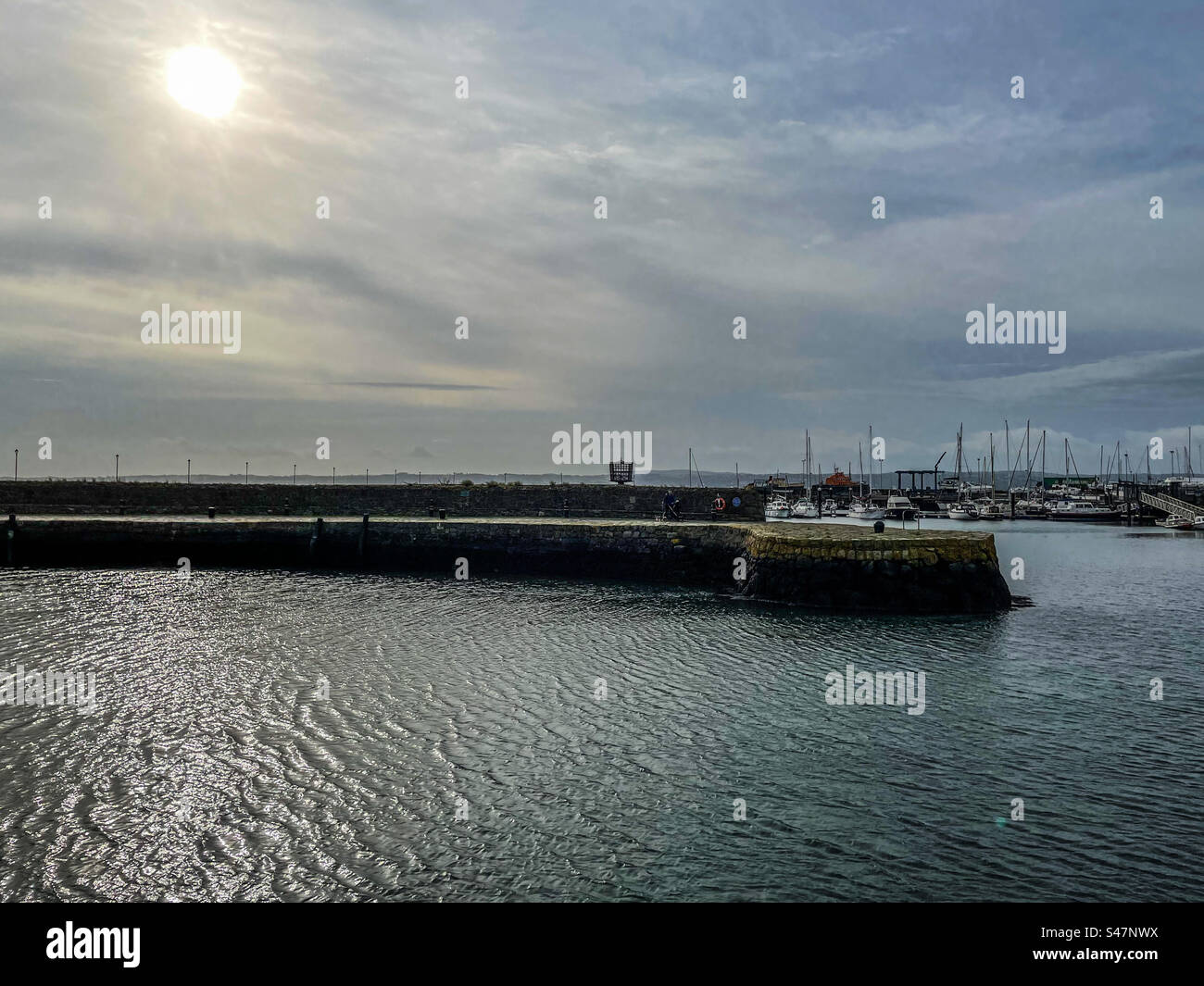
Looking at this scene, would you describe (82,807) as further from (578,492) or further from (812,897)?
(578,492)

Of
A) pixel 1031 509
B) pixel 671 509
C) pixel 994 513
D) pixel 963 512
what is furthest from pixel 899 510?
pixel 671 509

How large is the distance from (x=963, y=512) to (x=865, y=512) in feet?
66.2

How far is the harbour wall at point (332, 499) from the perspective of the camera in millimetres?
56812

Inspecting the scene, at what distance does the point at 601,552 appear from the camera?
41812 millimetres

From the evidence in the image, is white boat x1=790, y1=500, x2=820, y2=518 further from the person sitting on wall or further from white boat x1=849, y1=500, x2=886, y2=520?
the person sitting on wall

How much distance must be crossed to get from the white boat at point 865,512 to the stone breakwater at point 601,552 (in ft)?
213

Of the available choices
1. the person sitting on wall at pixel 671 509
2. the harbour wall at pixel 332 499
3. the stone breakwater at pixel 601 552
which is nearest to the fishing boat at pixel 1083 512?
the harbour wall at pixel 332 499

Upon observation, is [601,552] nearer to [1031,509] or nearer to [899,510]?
[899,510]

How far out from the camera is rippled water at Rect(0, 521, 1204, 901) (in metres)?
9.60

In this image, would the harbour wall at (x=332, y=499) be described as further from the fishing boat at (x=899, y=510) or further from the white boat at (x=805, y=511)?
the fishing boat at (x=899, y=510)

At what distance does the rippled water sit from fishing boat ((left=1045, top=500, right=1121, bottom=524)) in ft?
319

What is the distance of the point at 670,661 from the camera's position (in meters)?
21.5
